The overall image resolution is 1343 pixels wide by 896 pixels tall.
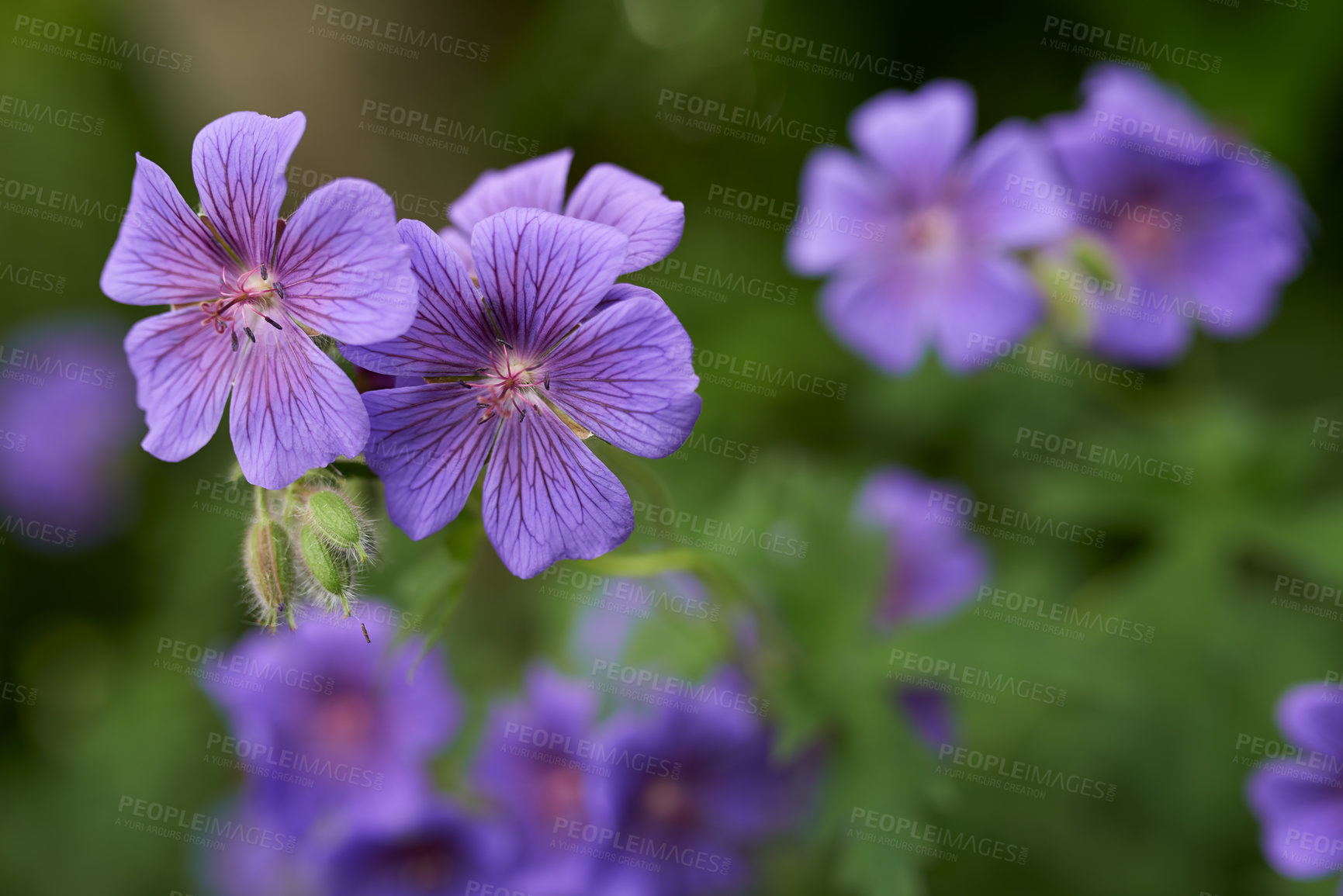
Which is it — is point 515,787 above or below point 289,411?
below

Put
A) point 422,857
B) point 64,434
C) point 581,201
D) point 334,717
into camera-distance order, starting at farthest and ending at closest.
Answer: point 64,434 → point 334,717 → point 422,857 → point 581,201

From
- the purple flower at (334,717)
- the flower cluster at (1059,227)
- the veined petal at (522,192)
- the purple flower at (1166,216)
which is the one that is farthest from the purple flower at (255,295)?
the purple flower at (1166,216)

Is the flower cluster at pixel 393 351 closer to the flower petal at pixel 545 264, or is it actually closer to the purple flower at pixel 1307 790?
the flower petal at pixel 545 264

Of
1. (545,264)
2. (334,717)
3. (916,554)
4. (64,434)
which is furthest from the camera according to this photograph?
(64,434)

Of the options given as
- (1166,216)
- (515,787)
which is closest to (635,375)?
(515,787)

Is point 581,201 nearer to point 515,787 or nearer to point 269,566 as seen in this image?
point 269,566

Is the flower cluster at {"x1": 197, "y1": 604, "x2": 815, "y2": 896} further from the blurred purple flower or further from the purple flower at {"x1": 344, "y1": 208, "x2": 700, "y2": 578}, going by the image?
the blurred purple flower

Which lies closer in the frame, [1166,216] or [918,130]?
[918,130]

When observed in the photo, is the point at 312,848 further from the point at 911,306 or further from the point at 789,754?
the point at 911,306
